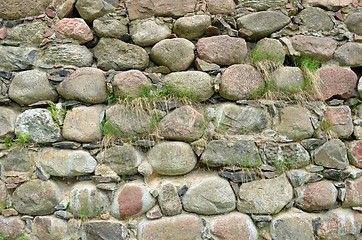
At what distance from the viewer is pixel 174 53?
70.6 inches

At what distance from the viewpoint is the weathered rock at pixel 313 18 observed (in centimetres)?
195

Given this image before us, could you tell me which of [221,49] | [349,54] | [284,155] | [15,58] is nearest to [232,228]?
[284,155]

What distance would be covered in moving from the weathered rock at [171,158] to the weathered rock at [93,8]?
107 centimetres

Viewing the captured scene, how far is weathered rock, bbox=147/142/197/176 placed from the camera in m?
1.66

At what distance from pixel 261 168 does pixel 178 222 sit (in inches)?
26.7

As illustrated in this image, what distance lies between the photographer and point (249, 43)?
196 centimetres

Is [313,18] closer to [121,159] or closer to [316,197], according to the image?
[316,197]

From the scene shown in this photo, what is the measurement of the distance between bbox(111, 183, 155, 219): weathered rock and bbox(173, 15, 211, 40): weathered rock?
117 cm

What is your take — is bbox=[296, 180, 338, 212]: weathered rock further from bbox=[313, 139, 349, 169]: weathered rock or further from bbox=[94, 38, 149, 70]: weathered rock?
bbox=[94, 38, 149, 70]: weathered rock

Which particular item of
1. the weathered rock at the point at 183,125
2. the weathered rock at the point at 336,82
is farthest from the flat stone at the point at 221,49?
the weathered rock at the point at 336,82

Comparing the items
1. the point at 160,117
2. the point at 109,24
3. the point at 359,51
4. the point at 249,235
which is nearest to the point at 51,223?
the point at 160,117

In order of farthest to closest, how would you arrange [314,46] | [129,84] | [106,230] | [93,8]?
[314,46]
[93,8]
[129,84]
[106,230]

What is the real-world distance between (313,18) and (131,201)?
196 cm

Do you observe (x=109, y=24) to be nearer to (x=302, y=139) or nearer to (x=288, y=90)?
(x=288, y=90)
